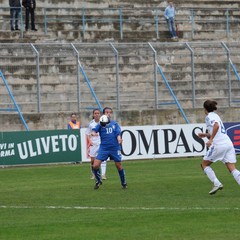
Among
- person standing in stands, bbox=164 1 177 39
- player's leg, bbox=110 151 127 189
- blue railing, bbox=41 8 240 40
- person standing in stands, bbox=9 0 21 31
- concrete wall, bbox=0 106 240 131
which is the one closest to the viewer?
player's leg, bbox=110 151 127 189

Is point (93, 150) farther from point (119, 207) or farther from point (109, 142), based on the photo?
point (119, 207)

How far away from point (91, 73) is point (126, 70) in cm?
173

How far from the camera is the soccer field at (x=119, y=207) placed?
15.1 m

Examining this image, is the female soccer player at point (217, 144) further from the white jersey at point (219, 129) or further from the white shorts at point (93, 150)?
the white shorts at point (93, 150)

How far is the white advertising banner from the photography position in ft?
117

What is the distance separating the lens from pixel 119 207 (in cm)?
1883

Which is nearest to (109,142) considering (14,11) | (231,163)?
(231,163)

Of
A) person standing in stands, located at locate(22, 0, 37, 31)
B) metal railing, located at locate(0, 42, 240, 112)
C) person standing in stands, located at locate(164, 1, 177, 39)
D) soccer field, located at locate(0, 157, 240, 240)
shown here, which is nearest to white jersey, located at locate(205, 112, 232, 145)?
soccer field, located at locate(0, 157, 240, 240)

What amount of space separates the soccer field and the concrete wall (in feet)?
21.8

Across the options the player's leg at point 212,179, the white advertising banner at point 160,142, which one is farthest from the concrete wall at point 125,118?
the player's leg at point 212,179

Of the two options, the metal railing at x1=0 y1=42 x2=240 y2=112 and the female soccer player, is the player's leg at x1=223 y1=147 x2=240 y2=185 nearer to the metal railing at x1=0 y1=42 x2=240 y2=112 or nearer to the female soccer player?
the female soccer player

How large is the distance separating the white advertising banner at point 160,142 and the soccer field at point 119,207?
219 inches

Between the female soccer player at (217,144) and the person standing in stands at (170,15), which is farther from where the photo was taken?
the person standing in stands at (170,15)

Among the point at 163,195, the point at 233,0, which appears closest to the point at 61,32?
the point at 233,0
